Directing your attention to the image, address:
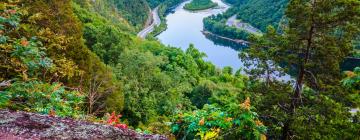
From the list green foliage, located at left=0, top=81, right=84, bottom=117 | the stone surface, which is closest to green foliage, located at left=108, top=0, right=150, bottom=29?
green foliage, located at left=0, top=81, right=84, bottom=117

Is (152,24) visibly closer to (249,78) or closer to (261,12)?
(261,12)

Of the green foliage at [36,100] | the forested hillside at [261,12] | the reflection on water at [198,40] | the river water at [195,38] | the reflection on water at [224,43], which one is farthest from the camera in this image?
the forested hillside at [261,12]

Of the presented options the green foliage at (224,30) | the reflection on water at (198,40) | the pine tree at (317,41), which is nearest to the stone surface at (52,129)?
the pine tree at (317,41)

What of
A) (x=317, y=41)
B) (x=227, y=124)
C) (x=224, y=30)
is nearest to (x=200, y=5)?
(x=224, y=30)

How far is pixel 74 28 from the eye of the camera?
19.6m

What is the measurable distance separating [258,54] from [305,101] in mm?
3011

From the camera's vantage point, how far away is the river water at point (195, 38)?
92062 mm

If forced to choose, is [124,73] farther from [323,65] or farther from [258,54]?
[323,65]

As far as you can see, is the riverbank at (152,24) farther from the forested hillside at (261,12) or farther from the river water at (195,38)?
the forested hillside at (261,12)

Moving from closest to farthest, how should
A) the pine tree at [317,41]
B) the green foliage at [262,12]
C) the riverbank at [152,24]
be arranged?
the pine tree at [317,41]
the riverbank at [152,24]
the green foliage at [262,12]

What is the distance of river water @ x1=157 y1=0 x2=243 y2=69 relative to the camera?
3625 inches

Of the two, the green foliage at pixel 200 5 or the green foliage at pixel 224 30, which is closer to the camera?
the green foliage at pixel 224 30

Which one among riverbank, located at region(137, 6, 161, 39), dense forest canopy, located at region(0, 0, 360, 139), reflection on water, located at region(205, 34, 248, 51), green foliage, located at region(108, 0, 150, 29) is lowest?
reflection on water, located at region(205, 34, 248, 51)

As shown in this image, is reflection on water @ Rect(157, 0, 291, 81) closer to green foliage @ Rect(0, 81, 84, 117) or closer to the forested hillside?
the forested hillside
